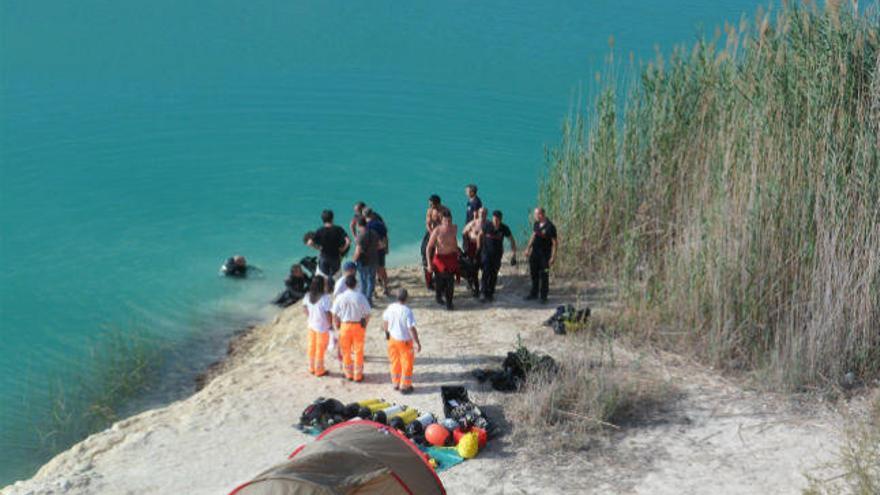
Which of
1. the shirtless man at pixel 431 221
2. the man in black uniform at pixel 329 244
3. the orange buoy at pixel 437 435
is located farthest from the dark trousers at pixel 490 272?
the orange buoy at pixel 437 435

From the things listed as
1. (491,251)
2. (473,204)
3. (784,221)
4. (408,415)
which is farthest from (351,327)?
(784,221)

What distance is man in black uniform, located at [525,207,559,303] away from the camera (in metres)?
12.9

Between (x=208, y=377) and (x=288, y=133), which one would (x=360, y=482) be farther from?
(x=288, y=133)

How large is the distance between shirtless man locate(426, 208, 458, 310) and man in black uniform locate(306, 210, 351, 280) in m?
1.18

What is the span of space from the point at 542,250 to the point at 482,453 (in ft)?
13.9

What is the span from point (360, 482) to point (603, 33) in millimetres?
23290

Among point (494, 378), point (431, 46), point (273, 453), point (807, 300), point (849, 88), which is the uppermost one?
point (431, 46)

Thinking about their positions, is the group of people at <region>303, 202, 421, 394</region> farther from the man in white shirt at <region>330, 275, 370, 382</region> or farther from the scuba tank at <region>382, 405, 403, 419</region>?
the scuba tank at <region>382, 405, 403, 419</region>

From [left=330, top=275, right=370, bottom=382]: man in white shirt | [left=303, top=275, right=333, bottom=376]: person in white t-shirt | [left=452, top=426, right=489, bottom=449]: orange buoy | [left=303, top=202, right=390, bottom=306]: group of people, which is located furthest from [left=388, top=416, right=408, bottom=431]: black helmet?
[left=303, top=202, right=390, bottom=306]: group of people

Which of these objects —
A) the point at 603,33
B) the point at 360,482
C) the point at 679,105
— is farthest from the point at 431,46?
the point at 360,482

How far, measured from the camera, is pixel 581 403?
9.88 m

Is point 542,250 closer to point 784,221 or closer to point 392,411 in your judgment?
point 784,221

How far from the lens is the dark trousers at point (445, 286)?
12836 mm

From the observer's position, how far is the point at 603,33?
2836 cm
